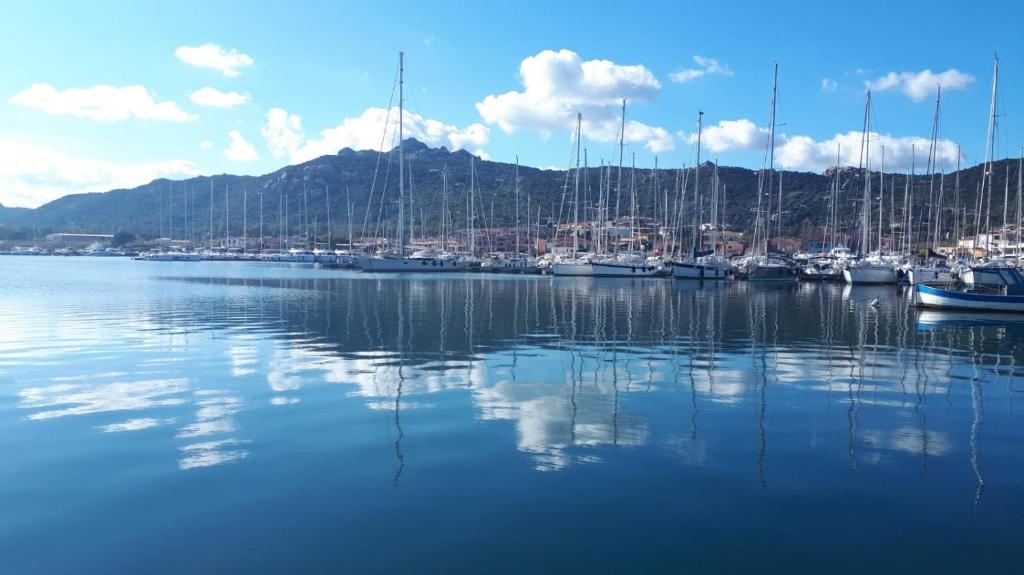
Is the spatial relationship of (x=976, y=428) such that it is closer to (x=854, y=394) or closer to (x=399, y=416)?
(x=854, y=394)

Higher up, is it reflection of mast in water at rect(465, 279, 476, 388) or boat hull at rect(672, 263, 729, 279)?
boat hull at rect(672, 263, 729, 279)

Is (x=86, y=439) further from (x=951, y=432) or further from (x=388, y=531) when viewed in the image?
(x=951, y=432)

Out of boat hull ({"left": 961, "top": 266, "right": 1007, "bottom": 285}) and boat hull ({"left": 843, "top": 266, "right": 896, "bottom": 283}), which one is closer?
boat hull ({"left": 961, "top": 266, "right": 1007, "bottom": 285})

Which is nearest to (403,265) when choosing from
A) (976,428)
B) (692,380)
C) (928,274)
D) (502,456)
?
(928,274)

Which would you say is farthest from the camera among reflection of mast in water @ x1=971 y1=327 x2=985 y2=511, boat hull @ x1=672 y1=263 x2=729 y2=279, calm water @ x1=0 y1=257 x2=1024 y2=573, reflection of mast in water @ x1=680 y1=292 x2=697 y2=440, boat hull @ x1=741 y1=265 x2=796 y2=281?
boat hull @ x1=672 y1=263 x2=729 y2=279

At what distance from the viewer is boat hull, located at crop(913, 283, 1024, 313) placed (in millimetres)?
34000

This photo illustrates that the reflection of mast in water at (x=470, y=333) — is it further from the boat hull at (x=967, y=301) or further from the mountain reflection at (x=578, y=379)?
the boat hull at (x=967, y=301)

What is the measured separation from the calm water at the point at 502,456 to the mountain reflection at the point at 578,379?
0.09 m

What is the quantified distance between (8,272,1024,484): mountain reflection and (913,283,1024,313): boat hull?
4.53 metres

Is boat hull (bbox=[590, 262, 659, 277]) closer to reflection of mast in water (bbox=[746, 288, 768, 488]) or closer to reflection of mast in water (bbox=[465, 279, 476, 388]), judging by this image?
reflection of mast in water (bbox=[465, 279, 476, 388])

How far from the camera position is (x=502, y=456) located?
979 cm

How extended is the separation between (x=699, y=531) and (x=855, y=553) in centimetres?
143

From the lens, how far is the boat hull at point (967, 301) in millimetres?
34000

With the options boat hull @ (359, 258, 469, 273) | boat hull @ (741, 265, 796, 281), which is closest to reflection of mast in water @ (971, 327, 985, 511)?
boat hull @ (741, 265, 796, 281)
